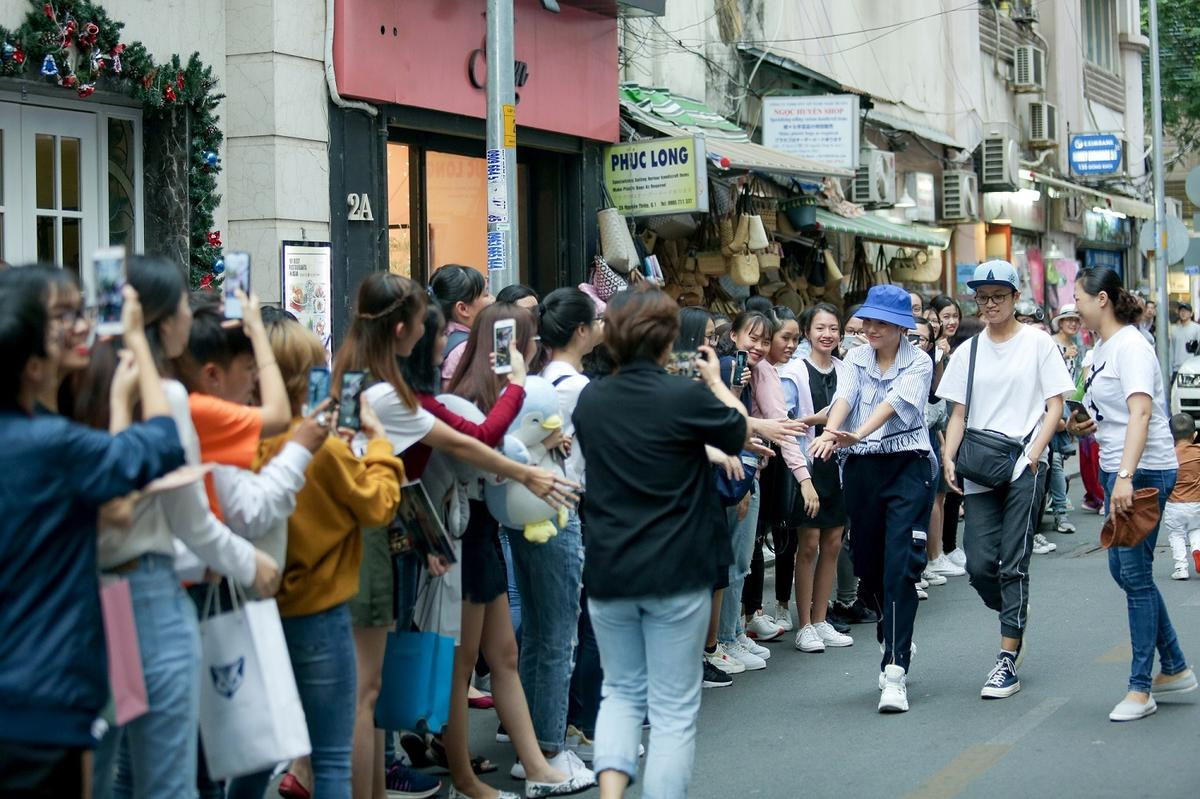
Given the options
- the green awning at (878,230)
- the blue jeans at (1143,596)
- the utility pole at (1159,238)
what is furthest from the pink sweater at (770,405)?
the utility pole at (1159,238)

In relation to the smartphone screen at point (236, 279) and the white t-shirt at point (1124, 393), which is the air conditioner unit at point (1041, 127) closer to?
the white t-shirt at point (1124, 393)

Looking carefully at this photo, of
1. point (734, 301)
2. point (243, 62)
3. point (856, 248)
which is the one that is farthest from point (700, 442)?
point (856, 248)

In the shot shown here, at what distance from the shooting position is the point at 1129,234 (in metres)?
36.1

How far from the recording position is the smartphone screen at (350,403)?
4.54m

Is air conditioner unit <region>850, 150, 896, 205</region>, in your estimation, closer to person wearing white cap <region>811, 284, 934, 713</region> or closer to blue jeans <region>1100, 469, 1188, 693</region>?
person wearing white cap <region>811, 284, 934, 713</region>

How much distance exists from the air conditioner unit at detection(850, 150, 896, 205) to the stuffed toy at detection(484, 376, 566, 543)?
14925mm

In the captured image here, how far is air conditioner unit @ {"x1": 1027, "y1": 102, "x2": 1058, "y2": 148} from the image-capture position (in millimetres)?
28297

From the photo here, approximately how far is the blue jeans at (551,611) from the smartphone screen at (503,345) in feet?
2.45

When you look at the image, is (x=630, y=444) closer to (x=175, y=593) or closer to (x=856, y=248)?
(x=175, y=593)

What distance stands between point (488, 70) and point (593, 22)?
441 cm

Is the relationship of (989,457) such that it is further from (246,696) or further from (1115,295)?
(246,696)

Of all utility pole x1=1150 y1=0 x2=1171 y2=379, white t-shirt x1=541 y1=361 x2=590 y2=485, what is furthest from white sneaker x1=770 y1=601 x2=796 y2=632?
utility pole x1=1150 y1=0 x2=1171 y2=379

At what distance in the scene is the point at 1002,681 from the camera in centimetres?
773

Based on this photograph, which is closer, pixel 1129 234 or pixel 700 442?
pixel 700 442
